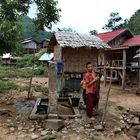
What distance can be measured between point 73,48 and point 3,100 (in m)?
4.84

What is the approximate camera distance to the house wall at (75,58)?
14.4 metres

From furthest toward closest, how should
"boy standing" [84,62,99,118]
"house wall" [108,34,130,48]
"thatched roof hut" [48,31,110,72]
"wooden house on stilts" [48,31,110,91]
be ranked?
"house wall" [108,34,130,48] < "wooden house on stilts" [48,31,110,91] < "thatched roof hut" [48,31,110,72] < "boy standing" [84,62,99,118]

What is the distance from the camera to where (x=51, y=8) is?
9094mm

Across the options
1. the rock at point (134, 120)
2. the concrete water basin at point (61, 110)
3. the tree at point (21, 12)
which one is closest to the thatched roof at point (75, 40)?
the concrete water basin at point (61, 110)

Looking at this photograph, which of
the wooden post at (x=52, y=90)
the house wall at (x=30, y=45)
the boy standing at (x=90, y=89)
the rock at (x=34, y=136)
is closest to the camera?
the rock at (x=34, y=136)

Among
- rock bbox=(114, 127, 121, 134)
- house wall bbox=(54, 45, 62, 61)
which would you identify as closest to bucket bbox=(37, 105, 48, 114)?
rock bbox=(114, 127, 121, 134)

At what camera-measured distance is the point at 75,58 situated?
14578 millimetres

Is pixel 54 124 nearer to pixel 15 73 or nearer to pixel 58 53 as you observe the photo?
pixel 58 53

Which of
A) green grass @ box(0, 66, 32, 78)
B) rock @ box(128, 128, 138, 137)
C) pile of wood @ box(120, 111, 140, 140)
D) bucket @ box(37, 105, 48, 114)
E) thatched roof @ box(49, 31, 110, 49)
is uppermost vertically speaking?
thatched roof @ box(49, 31, 110, 49)

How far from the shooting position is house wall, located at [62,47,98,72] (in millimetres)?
14414

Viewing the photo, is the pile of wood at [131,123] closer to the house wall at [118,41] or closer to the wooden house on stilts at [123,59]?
the wooden house on stilts at [123,59]

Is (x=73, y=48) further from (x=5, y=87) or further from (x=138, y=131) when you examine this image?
(x=138, y=131)

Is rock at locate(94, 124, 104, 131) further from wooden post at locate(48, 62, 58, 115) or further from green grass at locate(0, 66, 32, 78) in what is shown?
green grass at locate(0, 66, 32, 78)

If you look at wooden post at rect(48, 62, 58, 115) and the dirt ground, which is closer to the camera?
the dirt ground
